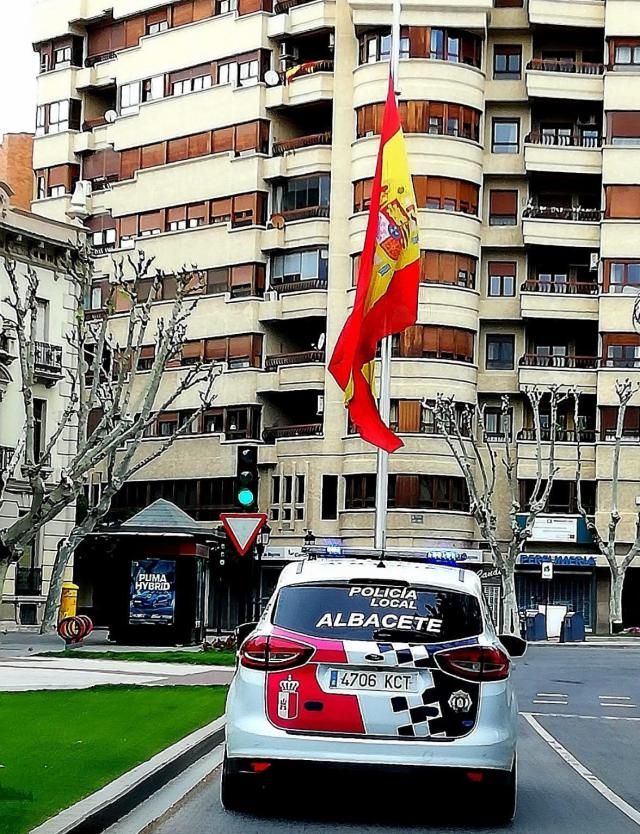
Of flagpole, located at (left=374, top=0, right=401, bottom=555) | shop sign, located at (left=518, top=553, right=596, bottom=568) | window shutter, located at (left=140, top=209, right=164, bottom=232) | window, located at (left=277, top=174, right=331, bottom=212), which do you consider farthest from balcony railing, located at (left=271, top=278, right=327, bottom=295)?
flagpole, located at (left=374, top=0, right=401, bottom=555)

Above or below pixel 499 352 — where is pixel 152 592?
below

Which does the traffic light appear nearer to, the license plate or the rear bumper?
the rear bumper

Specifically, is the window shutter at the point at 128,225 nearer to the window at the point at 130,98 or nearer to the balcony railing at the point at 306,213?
the window at the point at 130,98

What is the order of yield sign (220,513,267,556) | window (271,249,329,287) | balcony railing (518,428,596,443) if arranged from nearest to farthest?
yield sign (220,513,267,556)
balcony railing (518,428,596,443)
window (271,249,329,287)

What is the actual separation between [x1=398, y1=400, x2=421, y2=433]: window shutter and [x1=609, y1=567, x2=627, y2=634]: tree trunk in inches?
342

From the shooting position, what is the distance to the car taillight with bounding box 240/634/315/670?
1048 centimetres

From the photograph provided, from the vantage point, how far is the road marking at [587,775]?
11.7 metres

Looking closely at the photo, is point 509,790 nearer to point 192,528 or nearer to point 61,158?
point 192,528

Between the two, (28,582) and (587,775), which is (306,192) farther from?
(587,775)

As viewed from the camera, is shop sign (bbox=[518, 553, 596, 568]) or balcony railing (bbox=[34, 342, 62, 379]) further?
shop sign (bbox=[518, 553, 596, 568])

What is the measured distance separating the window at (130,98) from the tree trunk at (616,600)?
27.3m

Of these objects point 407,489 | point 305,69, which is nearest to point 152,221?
point 305,69

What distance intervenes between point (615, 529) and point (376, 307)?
27789 mm

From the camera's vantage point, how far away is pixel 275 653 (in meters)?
10.5
